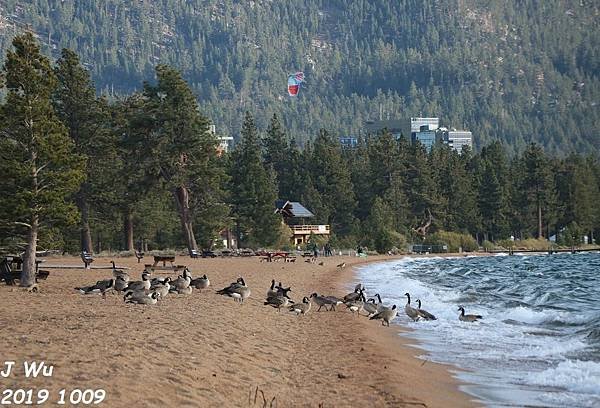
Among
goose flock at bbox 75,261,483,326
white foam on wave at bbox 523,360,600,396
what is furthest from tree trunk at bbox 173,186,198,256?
white foam on wave at bbox 523,360,600,396

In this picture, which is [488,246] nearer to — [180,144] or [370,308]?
[180,144]

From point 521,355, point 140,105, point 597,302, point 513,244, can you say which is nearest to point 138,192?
point 140,105

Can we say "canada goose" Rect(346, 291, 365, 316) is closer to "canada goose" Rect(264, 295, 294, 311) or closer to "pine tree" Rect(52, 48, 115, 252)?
"canada goose" Rect(264, 295, 294, 311)

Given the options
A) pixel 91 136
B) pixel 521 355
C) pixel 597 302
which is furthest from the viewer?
pixel 91 136

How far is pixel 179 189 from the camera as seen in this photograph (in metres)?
66.1

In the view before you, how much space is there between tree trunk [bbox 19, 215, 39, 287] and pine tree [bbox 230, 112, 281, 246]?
50.6m

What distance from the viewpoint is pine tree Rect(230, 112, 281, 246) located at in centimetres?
8231

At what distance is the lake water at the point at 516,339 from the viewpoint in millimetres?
15086

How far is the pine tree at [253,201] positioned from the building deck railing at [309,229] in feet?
60.3

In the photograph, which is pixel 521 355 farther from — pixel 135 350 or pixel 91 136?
pixel 91 136

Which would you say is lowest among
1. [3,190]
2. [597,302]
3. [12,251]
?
[597,302]

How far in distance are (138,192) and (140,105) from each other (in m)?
7.60

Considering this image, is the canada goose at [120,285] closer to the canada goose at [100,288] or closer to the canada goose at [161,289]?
the canada goose at [100,288]

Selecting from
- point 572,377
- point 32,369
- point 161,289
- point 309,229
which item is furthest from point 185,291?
point 309,229
